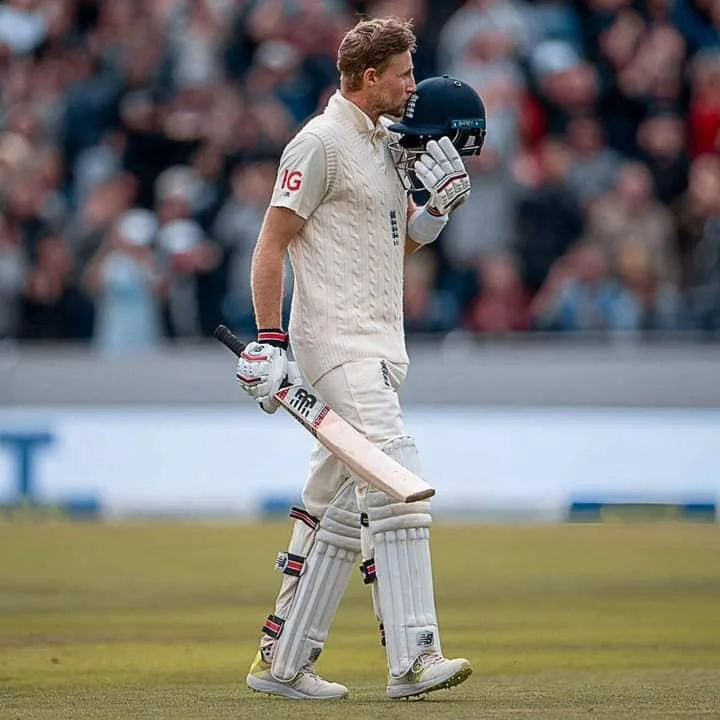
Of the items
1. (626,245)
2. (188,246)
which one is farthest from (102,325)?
(626,245)

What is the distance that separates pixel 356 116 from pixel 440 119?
0.31 m

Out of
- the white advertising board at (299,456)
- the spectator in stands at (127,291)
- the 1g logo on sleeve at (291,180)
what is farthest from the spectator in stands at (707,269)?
the 1g logo on sleeve at (291,180)

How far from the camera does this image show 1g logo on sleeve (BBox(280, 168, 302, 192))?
271 inches

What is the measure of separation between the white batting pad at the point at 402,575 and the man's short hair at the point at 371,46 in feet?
4.45

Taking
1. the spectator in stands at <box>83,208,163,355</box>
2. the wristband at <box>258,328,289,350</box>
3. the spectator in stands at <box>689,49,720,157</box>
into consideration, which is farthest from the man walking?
the spectator in stands at <box>689,49,720,157</box>

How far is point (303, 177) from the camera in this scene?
6879mm

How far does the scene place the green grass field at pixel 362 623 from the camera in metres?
6.90

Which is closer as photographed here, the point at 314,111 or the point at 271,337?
the point at 271,337

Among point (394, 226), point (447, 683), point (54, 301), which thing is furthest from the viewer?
point (54, 301)

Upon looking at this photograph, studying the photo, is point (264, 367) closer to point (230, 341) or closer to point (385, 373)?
point (230, 341)

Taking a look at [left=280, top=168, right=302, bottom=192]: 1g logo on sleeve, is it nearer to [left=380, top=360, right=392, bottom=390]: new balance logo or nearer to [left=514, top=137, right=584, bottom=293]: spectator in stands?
[left=380, top=360, right=392, bottom=390]: new balance logo

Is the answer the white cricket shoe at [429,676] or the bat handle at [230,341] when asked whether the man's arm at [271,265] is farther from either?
the white cricket shoe at [429,676]

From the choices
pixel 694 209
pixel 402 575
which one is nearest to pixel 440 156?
pixel 402 575

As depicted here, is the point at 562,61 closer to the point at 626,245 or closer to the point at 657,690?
the point at 626,245
